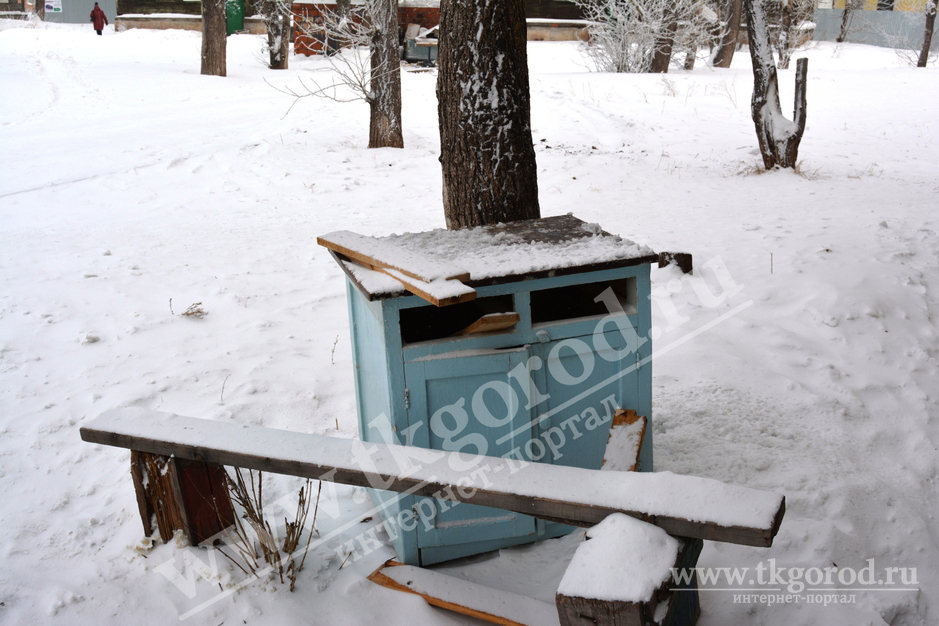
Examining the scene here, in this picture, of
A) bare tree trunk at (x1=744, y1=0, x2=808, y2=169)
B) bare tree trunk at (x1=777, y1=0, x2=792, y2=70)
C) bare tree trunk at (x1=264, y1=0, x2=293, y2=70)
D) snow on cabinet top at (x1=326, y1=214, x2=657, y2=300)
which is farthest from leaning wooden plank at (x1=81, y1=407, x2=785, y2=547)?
bare tree trunk at (x1=777, y1=0, x2=792, y2=70)

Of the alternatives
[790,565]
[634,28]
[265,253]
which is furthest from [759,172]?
[634,28]

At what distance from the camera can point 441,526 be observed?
105 inches

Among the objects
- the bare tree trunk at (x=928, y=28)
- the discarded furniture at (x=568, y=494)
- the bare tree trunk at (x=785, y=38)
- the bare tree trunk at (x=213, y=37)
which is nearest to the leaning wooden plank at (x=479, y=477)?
the discarded furniture at (x=568, y=494)

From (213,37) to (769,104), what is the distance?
1260cm

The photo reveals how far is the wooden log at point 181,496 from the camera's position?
261 centimetres

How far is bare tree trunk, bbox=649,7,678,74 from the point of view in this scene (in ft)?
49.5

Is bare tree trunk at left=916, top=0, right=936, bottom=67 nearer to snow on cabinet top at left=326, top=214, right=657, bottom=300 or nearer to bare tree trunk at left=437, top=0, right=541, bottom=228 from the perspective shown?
bare tree trunk at left=437, top=0, right=541, bottom=228

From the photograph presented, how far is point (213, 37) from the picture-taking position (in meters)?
15.5

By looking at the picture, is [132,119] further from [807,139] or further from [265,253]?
[807,139]

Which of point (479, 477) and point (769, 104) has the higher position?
point (769, 104)

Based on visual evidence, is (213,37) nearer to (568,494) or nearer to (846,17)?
(568,494)

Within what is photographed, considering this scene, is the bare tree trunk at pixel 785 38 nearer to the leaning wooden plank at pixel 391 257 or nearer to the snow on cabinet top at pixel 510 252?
the snow on cabinet top at pixel 510 252

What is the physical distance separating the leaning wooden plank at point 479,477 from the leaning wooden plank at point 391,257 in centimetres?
59

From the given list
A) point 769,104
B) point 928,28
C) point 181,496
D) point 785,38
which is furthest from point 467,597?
point 928,28
